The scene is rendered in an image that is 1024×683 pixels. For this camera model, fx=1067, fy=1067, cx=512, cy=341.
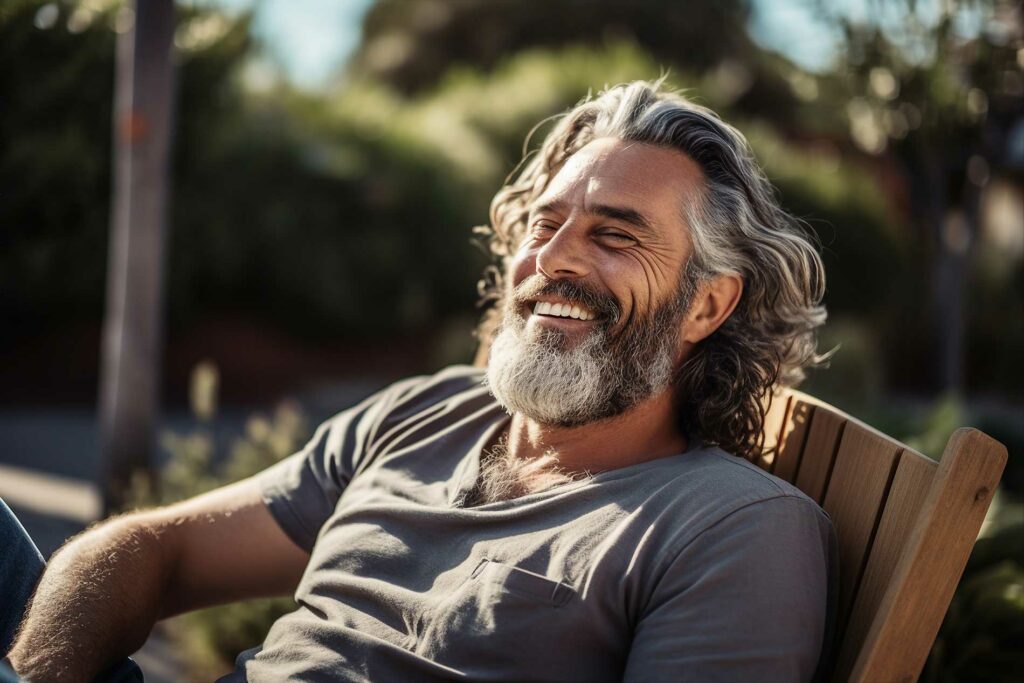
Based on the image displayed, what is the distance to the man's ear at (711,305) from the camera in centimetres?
235

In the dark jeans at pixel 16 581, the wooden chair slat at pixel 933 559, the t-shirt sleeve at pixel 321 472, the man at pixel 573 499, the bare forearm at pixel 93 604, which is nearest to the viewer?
the wooden chair slat at pixel 933 559

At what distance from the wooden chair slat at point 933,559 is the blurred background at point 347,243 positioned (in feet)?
3.81

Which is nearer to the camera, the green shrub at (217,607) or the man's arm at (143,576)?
the man's arm at (143,576)

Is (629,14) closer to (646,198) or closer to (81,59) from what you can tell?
(81,59)

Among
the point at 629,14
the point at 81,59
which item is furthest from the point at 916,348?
the point at 629,14

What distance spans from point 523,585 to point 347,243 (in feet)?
28.5

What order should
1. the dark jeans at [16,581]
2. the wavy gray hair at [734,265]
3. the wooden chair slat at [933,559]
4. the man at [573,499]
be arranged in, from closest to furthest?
the wooden chair slat at [933,559] < the man at [573,499] < the dark jeans at [16,581] < the wavy gray hair at [734,265]

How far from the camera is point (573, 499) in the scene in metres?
1.97

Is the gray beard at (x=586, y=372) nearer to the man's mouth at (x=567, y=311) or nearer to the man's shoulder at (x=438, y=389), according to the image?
the man's mouth at (x=567, y=311)

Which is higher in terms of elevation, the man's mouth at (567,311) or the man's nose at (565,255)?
the man's nose at (565,255)

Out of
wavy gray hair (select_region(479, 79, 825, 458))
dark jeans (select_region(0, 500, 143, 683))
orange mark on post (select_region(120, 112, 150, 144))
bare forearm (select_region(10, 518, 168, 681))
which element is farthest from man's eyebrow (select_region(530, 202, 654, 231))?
orange mark on post (select_region(120, 112, 150, 144))

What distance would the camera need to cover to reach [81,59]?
5.41m

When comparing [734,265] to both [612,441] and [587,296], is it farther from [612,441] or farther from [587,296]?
[612,441]

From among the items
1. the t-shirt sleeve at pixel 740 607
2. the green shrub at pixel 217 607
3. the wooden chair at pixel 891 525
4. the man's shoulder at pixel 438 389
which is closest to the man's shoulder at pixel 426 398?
the man's shoulder at pixel 438 389
